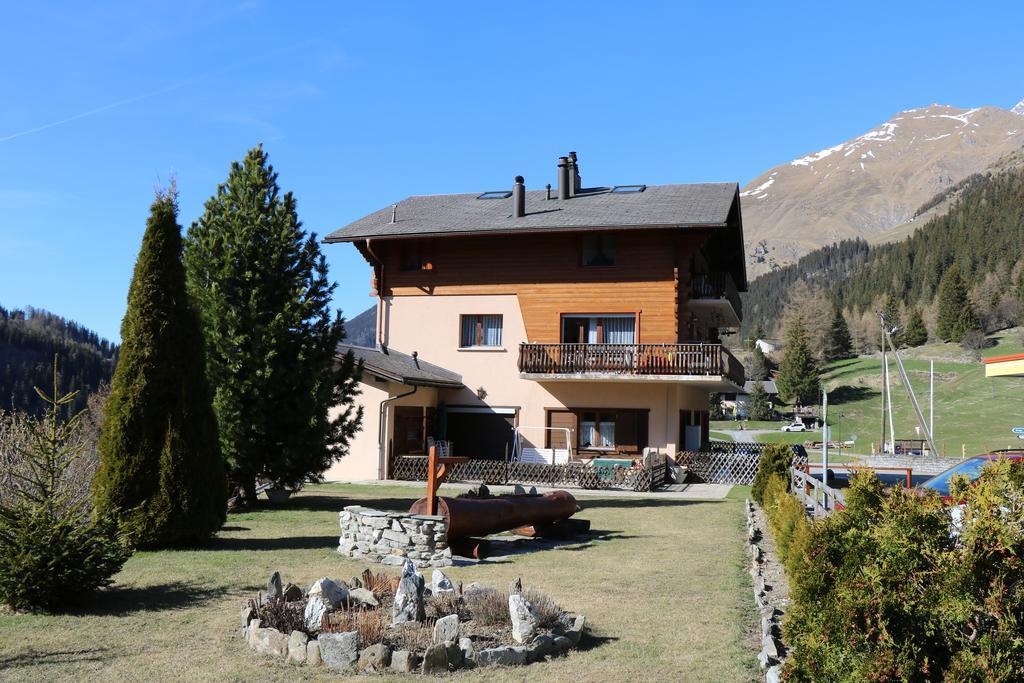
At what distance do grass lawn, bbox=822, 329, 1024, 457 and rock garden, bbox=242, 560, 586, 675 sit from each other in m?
45.1

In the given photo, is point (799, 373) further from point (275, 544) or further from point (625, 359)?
point (275, 544)

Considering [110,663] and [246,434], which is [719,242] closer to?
[246,434]

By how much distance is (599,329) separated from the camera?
29.2 meters

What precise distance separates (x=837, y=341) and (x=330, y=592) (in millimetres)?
108366

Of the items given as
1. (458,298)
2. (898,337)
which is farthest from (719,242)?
(898,337)

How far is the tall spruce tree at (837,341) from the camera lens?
10681cm

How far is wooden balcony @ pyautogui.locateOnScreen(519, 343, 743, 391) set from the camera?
27094mm

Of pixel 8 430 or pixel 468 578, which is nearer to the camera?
pixel 468 578

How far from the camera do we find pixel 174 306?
12.6 m

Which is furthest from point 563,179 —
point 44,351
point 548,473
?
point 44,351

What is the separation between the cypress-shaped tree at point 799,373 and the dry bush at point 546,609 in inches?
3202

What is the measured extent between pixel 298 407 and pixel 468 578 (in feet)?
28.1

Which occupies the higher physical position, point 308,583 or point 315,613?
point 315,613

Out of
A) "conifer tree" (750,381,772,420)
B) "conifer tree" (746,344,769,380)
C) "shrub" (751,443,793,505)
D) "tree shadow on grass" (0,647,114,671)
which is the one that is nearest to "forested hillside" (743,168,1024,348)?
"conifer tree" (746,344,769,380)
